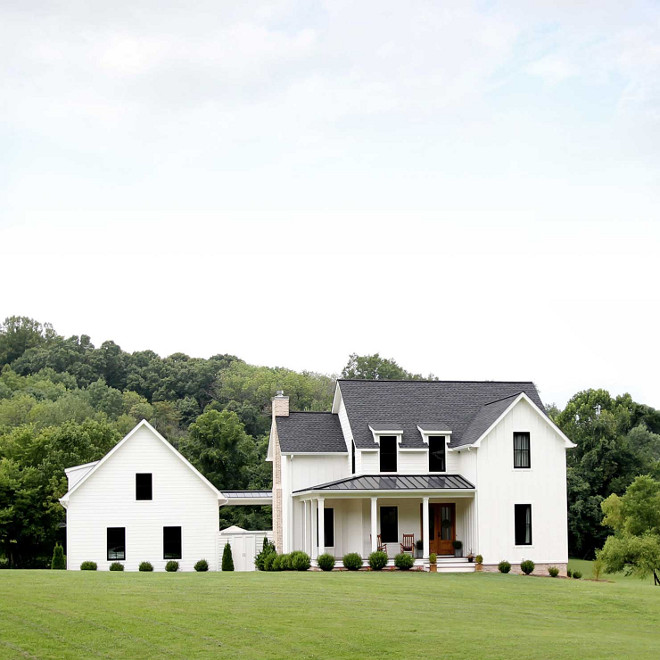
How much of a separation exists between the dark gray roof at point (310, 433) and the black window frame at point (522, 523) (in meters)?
7.12

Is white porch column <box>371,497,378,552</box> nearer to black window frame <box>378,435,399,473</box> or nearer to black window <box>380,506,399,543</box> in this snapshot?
black window <box>380,506,399,543</box>

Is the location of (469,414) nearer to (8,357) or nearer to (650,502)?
(650,502)

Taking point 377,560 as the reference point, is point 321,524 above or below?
above

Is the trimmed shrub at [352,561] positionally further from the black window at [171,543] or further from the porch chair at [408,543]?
the black window at [171,543]

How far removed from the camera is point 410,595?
27.3 meters

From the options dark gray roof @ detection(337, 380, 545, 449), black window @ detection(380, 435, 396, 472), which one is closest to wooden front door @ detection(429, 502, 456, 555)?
black window @ detection(380, 435, 396, 472)

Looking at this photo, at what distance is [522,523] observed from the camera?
136 feet

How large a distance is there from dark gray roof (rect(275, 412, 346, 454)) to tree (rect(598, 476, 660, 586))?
14561mm

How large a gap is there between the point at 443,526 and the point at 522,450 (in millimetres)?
4814

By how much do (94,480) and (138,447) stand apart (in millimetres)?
2282

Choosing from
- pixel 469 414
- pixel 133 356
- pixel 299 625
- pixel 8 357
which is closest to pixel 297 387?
pixel 133 356

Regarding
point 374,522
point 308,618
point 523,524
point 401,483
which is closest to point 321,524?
point 374,522

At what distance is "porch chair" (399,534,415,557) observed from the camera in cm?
4200

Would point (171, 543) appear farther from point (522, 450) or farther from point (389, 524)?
point (522, 450)
